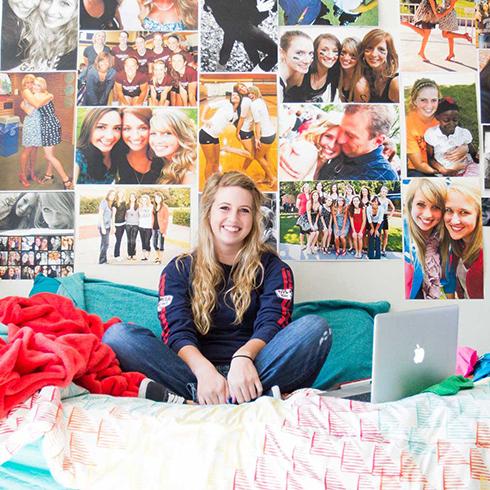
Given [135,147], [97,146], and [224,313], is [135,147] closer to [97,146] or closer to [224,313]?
[97,146]

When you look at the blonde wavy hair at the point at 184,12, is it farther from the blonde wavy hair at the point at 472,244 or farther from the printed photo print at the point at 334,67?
the blonde wavy hair at the point at 472,244

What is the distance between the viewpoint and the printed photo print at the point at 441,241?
193cm

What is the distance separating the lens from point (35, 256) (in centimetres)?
189

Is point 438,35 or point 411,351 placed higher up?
point 438,35

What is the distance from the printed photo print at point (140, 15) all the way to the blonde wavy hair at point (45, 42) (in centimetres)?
5

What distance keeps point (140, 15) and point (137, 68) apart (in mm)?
171

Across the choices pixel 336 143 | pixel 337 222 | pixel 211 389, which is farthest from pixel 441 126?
pixel 211 389

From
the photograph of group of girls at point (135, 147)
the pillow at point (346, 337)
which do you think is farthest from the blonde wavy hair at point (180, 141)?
the pillow at point (346, 337)

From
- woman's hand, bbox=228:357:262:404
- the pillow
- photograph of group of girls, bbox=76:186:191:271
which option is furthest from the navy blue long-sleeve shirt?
photograph of group of girls, bbox=76:186:191:271

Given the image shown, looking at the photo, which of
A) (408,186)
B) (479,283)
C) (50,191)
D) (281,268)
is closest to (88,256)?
(50,191)

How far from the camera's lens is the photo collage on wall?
6.29ft

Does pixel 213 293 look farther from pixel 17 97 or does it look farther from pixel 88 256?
pixel 17 97

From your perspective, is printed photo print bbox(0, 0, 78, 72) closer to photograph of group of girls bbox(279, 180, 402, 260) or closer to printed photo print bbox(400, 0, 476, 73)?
photograph of group of girls bbox(279, 180, 402, 260)

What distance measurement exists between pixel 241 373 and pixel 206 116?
0.95m
